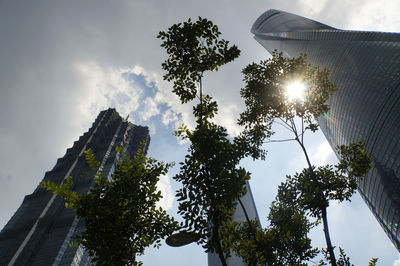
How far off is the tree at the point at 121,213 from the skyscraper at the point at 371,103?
2157 inches

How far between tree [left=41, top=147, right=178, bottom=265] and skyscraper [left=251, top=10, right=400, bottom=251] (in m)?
54.8

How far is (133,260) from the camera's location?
738 centimetres

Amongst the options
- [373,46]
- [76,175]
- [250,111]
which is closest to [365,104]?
[373,46]

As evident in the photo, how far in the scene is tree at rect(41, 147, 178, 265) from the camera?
7000 mm

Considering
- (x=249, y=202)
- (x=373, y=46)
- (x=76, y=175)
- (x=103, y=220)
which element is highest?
(x=249, y=202)

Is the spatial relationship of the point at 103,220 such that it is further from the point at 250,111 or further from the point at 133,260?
the point at 250,111

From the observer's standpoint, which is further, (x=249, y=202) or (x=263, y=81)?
(x=249, y=202)

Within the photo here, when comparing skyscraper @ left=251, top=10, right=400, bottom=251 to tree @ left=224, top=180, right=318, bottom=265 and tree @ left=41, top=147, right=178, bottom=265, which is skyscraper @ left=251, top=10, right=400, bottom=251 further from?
tree @ left=41, top=147, right=178, bottom=265

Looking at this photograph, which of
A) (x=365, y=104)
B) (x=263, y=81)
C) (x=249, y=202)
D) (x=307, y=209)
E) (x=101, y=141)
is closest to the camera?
(x=307, y=209)

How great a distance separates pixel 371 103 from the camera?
200ft

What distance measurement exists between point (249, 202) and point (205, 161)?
7910 inches

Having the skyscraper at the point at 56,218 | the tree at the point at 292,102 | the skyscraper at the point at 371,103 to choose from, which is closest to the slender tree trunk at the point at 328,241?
the tree at the point at 292,102

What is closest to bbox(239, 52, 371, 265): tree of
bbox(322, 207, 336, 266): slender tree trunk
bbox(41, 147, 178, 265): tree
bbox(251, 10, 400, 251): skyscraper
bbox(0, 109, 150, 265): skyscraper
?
bbox(322, 207, 336, 266): slender tree trunk

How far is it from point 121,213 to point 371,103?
7288 cm
